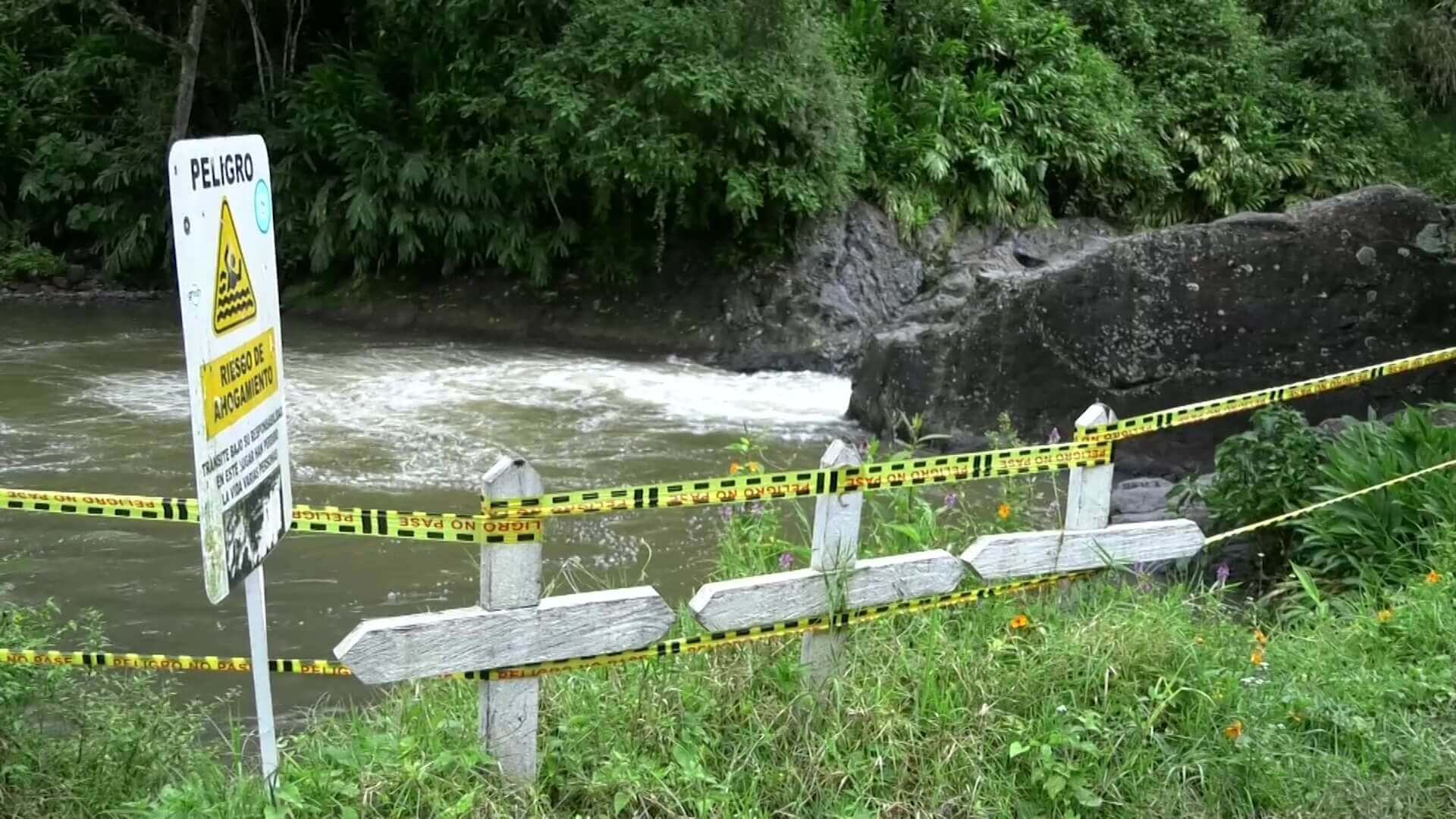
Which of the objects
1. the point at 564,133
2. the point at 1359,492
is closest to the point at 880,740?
the point at 1359,492

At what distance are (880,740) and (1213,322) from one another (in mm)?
6520

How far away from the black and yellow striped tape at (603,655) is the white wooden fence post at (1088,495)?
0.37 m

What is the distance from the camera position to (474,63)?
15641 mm

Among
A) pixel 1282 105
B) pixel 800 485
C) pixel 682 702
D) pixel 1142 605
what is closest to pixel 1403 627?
pixel 1142 605

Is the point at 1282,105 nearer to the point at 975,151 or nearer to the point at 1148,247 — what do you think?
the point at 975,151

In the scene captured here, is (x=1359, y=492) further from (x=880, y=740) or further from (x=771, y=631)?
(x=771, y=631)

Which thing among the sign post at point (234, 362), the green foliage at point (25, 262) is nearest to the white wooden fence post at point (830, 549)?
the sign post at point (234, 362)

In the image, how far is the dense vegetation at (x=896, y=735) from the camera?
3.51 m

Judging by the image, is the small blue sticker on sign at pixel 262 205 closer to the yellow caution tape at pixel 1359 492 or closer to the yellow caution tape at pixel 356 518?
the yellow caution tape at pixel 356 518

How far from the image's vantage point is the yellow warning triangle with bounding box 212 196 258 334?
288 centimetres

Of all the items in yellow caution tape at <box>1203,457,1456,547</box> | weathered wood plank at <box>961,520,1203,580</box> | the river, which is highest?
weathered wood plank at <box>961,520,1203,580</box>

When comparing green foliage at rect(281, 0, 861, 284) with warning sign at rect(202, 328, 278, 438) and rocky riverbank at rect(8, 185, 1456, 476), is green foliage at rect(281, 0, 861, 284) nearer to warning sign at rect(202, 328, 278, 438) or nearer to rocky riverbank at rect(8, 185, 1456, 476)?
rocky riverbank at rect(8, 185, 1456, 476)

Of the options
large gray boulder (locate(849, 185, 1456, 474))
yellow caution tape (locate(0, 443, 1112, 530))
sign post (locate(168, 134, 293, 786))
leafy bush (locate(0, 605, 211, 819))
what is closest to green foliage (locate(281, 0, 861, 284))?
large gray boulder (locate(849, 185, 1456, 474))

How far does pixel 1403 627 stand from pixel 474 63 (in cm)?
1307
